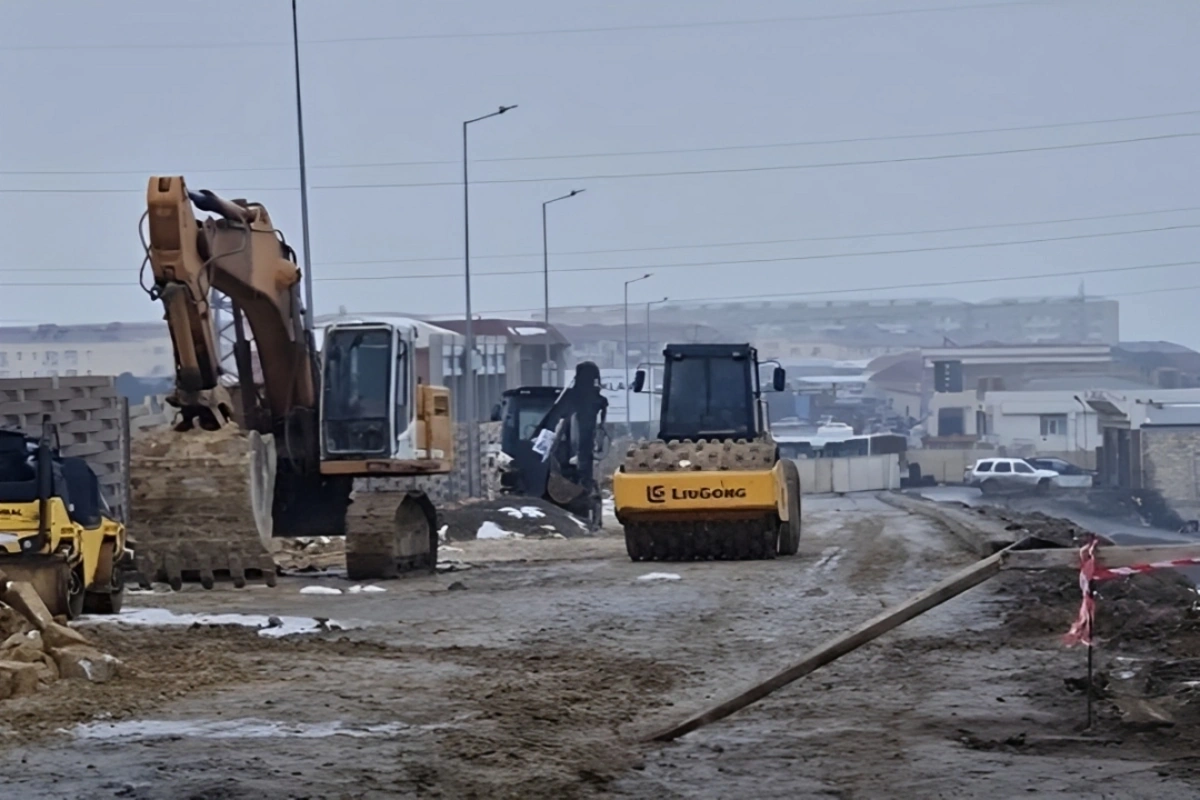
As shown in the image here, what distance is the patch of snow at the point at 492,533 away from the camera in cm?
3800

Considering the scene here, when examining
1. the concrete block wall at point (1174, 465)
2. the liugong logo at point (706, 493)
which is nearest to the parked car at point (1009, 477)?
the concrete block wall at point (1174, 465)

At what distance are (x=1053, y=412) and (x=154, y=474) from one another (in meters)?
82.5

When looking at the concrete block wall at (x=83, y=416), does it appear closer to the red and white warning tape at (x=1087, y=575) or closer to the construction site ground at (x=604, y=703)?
the construction site ground at (x=604, y=703)

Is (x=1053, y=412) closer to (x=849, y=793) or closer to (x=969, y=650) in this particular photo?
(x=969, y=650)

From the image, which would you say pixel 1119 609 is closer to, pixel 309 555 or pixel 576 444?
pixel 309 555

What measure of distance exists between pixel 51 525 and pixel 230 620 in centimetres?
245

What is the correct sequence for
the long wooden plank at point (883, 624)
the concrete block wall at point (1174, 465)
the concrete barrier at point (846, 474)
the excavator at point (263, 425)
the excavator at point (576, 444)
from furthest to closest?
the concrete barrier at point (846, 474), the concrete block wall at point (1174, 465), the excavator at point (576, 444), the excavator at point (263, 425), the long wooden plank at point (883, 624)

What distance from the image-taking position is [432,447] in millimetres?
25000

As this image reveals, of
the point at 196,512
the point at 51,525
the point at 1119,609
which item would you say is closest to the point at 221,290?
the point at 196,512

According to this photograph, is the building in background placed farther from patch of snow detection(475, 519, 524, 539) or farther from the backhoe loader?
the backhoe loader

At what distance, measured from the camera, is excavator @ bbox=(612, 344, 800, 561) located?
2542 cm

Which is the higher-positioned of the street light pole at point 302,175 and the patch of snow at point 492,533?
the street light pole at point 302,175

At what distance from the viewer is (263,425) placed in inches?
930

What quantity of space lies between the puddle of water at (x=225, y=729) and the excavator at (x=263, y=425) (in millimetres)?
8998
